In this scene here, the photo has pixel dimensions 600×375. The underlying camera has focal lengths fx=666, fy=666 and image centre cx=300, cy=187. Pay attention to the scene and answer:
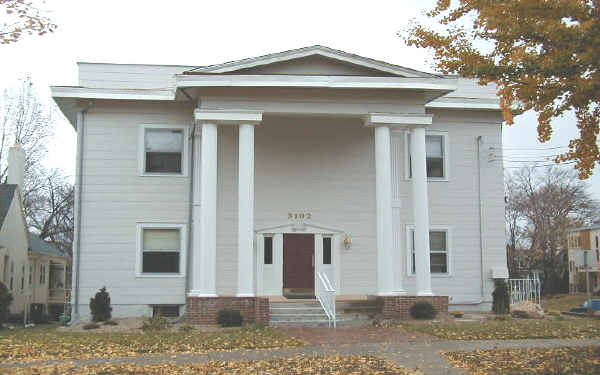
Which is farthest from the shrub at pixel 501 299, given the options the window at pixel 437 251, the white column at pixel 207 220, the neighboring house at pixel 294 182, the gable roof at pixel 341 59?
the white column at pixel 207 220

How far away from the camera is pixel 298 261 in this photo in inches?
816

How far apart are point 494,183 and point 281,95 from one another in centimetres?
813

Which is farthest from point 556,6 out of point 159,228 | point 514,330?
point 159,228

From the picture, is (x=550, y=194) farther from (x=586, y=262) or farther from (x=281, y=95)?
(x=281, y=95)

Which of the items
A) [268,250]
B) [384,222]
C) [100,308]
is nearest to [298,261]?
[268,250]

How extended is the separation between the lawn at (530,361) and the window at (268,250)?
9.65 meters

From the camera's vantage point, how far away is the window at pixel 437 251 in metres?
21.5

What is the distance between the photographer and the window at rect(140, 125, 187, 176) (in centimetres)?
2073

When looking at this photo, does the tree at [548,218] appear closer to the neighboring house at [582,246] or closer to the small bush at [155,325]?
the neighboring house at [582,246]

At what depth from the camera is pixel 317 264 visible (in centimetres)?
2073

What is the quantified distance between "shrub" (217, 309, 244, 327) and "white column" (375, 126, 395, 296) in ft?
13.1

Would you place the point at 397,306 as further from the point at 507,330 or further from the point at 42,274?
the point at 42,274

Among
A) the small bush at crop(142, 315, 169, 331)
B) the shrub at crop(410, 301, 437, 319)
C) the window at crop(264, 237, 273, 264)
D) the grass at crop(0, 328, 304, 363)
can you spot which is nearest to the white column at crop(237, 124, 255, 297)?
the grass at crop(0, 328, 304, 363)

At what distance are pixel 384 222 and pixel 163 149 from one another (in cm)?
738
